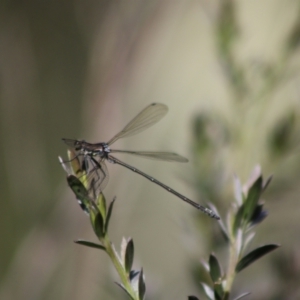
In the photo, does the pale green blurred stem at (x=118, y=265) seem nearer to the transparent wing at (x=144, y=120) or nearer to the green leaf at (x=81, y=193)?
the green leaf at (x=81, y=193)

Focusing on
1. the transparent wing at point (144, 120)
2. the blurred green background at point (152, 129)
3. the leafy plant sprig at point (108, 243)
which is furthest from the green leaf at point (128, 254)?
the transparent wing at point (144, 120)

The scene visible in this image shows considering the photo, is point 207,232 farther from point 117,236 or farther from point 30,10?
point 30,10

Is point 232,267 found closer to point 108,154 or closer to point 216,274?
point 216,274

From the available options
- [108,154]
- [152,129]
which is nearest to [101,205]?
[108,154]

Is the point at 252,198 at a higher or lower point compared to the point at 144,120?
→ lower

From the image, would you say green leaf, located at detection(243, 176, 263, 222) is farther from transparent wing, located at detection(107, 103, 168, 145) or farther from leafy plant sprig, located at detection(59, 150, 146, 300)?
transparent wing, located at detection(107, 103, 168, 145)

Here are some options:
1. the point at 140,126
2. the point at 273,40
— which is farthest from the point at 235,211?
the point at 273,40

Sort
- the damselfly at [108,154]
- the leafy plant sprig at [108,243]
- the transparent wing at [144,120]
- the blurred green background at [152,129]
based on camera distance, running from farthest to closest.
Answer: the transparent wing at [144,120] → the blurred green background at [152,129] → the damselfly at [108,154] → the leafy plant sprig at [108,243]
